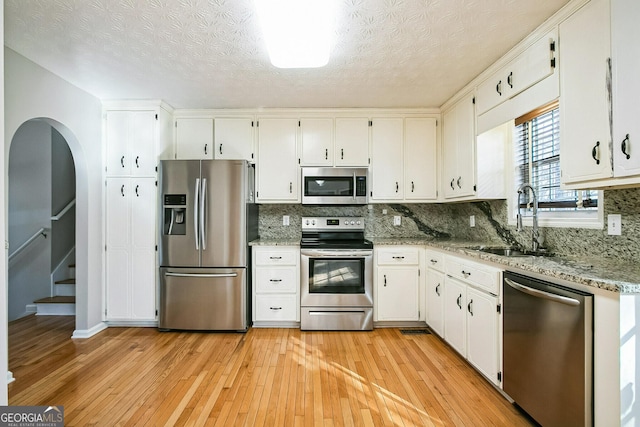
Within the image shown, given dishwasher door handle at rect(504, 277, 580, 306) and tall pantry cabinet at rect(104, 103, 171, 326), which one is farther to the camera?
tall pantry cabinet at rect(104, 103, 171, 326)

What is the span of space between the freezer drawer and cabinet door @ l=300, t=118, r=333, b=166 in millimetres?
1468

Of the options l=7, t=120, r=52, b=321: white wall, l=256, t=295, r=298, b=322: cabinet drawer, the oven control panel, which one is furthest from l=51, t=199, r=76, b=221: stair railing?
the oven control panel

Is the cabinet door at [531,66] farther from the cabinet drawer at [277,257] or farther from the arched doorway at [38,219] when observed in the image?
the arched doorway at [38,219]

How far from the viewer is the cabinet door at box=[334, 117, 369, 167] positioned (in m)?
3.52

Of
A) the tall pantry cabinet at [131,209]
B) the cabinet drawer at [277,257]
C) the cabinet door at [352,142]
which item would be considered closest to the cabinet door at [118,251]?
the tall pantry cabinet at [131,209]

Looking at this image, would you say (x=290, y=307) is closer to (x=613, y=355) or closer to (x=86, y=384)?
(x=86, y=384)

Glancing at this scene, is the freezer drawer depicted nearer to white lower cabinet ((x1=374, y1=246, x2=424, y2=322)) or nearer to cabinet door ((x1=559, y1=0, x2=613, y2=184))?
white lower cabinet ((x1=374, y1=246, x2=424, y2=322))

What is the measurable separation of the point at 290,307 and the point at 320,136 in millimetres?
1944

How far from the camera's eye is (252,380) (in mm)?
2236

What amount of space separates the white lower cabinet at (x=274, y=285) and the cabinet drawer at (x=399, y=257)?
912 millimetres

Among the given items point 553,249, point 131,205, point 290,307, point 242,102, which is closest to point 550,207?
point 553,249

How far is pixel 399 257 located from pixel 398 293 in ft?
1.26

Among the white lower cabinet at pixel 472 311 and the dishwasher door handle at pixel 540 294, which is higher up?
the dishwasher door handle at pixel 540 294

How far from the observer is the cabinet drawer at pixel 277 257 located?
3277mm
